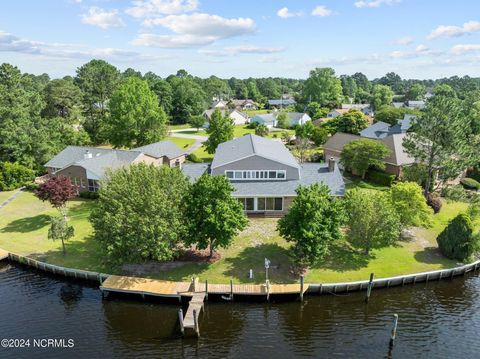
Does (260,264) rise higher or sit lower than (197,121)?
lower

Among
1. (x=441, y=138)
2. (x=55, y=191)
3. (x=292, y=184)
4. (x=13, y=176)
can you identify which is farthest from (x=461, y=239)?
(x=13, y=176)

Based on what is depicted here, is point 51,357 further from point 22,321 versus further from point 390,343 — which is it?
point 390,343

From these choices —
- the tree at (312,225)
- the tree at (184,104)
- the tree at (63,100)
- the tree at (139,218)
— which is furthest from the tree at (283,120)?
→ the tree at (139,218)

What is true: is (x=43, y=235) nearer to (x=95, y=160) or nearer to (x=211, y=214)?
(x=95, y=160)

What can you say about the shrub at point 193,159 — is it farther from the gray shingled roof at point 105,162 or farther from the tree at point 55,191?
the tree at point 55,191

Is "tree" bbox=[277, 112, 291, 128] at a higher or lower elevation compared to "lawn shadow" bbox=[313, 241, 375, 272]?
higher

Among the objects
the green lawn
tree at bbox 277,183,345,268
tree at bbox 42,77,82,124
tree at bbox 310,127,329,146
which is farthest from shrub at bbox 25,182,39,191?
tree at bbox 310,127,329,146

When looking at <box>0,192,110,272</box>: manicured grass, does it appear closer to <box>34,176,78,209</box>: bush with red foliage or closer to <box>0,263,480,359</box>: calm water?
<box>0,263,480,359</box>: calm water
